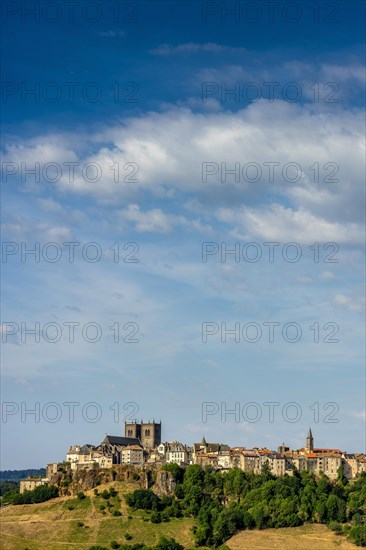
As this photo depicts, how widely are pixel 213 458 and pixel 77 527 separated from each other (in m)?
39.4

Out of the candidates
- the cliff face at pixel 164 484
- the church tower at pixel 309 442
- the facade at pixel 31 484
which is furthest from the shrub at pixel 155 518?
the church tower at pixel 309 442

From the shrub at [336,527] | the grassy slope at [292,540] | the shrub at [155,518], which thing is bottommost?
the grassy slope at [292,540]

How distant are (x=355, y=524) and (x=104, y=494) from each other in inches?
1704

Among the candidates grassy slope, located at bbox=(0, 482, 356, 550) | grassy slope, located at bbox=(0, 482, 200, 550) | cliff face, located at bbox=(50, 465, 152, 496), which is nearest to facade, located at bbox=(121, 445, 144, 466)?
cliff face, located at bbox=(50, 465, 152, 496)

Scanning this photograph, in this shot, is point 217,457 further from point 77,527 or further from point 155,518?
point 77,527

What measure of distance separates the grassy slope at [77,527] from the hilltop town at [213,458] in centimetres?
1395

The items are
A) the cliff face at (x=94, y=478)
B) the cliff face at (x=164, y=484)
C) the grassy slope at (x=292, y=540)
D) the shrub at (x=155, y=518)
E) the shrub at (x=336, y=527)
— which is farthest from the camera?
the cliff face at (x=94, y=478)

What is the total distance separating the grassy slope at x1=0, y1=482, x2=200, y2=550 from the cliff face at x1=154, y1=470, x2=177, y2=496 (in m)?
6.94

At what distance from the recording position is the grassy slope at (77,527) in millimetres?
136875

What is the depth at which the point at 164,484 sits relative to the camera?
154 meters

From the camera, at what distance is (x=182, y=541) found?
136375 mm

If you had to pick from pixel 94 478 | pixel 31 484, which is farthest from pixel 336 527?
pixel 31 484

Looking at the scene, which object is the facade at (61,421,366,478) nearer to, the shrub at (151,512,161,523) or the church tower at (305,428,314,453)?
the church tower at (305,428,314,453)

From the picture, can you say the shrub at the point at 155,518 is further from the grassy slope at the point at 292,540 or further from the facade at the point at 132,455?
the facade at the point at 132,455
